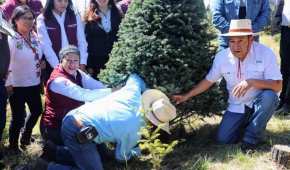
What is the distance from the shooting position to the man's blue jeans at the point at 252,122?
18.3ft

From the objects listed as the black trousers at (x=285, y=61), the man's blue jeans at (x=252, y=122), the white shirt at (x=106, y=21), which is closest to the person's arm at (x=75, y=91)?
the white shirt at (x=106, y=21)

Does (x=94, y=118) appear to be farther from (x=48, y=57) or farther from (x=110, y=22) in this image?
(x=110, y=22)

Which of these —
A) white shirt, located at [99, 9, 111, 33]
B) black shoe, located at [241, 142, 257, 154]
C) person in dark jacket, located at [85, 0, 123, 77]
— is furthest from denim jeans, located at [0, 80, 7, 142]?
black shoe, located at [241, 142, 257, 154]

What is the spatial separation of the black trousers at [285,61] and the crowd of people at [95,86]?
2.45 feet

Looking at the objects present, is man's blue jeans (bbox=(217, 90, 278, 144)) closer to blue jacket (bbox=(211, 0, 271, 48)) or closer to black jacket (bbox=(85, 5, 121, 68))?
blue jacket (bbox=(211, 0, 271, 48))

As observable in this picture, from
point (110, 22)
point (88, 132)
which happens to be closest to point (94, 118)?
point (88, 132)

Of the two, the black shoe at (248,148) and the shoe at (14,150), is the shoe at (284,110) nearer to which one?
the black shoe at (248,148)

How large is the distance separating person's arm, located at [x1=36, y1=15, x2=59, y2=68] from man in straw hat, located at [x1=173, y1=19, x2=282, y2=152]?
1595mm

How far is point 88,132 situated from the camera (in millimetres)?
4871

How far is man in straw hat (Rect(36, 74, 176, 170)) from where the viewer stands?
495 cm

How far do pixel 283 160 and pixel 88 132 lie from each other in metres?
1.93

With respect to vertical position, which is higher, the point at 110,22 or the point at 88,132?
the point at 110,22

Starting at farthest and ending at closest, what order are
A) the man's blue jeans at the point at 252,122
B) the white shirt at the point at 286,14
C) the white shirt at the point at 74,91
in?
1. the white shirt at the point at 286,14
2. the man's blue jeans at the point at 252,122
3. the white shirt at the point at 74,91

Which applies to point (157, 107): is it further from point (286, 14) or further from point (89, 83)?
point (286, 14)
